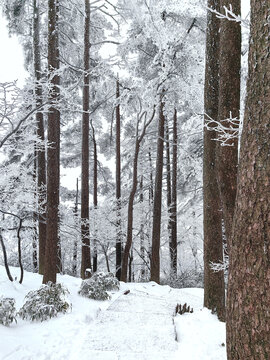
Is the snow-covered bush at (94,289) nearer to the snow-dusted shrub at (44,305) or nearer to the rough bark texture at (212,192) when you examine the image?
the snow-dusted shrub at (44,305)

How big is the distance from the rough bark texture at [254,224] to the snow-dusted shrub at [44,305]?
389 centimetres

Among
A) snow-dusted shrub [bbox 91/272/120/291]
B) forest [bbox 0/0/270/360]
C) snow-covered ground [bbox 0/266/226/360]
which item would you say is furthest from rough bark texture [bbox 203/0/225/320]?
snow-dusted shrub [bbox 91/272/120/291]

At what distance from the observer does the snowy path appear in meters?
4.14

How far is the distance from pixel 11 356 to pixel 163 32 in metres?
8.65

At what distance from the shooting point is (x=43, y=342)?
4355 millimetres

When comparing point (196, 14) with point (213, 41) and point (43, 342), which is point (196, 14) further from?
point (43, 342)

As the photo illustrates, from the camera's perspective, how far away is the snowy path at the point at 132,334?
4141 mm

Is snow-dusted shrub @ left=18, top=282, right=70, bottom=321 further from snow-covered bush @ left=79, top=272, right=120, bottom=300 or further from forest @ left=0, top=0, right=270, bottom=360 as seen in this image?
snow-covered bush @ left=79, top=272, right=120, bottom=300

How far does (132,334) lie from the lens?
4.88 metres

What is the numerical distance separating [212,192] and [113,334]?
2.95 metres

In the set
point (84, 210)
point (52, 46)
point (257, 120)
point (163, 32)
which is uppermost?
point (163, 32)

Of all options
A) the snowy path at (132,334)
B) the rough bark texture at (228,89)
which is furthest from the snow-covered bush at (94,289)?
the rough bark texture at (228,89)

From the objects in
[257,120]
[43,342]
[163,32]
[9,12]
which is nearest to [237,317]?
[257,120]

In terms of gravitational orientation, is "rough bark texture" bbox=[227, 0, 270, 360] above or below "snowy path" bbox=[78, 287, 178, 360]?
above
